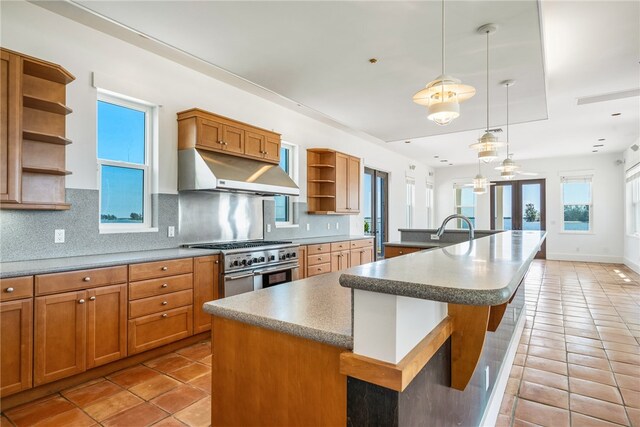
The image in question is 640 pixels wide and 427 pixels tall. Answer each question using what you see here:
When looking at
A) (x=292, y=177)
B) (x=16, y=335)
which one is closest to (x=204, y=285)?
(x=16, y=335)

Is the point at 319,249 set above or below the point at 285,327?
below

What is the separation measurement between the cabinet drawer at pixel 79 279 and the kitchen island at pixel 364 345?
1.64 meters

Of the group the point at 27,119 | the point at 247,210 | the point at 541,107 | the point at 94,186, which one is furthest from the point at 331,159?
the point at 27,119

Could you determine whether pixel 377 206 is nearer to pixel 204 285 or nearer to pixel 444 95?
pixel 204 285

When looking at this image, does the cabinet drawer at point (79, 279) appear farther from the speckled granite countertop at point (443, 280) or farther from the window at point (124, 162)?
the speckled granite countertop at point (443, 280)

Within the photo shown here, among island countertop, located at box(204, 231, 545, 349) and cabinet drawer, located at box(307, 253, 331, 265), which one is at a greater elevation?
island countertop, located at box(204, 231, 545, 349)

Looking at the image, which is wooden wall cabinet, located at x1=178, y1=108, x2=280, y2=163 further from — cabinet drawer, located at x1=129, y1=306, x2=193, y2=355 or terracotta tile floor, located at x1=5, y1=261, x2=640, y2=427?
terracotta tile floor, located at x1=5, y1=261, x2=640, y2=427

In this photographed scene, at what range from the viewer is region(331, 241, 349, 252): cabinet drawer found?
16.4ft

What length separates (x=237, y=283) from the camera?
11.3ft

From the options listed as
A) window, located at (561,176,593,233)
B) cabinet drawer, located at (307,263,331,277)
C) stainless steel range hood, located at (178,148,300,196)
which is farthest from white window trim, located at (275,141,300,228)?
window, located at (561,176,593,233)

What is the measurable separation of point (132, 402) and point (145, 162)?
7.38 ft

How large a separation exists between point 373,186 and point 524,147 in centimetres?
389

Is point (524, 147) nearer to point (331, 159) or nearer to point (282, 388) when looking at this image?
point (331, 159)

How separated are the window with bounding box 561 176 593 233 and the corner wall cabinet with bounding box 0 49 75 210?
1114 cm
